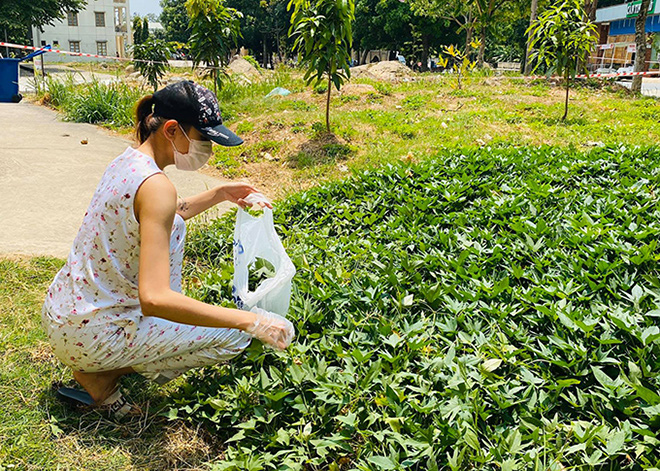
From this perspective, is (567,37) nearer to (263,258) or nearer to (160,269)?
(263,258)

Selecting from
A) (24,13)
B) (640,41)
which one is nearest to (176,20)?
(24,13)

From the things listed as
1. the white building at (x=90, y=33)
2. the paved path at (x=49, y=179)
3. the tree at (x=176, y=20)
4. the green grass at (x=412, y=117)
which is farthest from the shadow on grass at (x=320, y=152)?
the white building at (x=90, y=33)

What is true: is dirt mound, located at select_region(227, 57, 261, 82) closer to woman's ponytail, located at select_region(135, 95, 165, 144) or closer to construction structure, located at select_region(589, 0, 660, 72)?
woman's ponytail, located at select_region(135, 95, 165, 144)

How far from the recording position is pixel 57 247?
4.40m

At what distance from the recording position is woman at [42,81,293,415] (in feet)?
7.39

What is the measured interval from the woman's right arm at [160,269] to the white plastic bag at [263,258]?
360 millimetres

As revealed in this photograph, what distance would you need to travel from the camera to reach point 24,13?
102ft

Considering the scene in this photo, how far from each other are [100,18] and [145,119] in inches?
2338

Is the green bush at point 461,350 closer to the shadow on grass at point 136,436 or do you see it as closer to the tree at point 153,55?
the shadow on grass at point 136,436

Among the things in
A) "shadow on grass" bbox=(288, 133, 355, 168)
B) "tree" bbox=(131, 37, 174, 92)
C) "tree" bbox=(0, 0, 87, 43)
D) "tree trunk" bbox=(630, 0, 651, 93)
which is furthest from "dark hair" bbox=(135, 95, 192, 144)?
"tree" bbox=(0, 0, 87, 43)

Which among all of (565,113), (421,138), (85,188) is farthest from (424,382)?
(565,113)

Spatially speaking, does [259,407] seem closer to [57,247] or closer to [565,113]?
[57,247]

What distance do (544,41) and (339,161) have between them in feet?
14.3

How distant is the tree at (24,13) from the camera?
30.2 m
